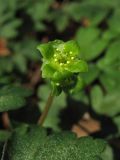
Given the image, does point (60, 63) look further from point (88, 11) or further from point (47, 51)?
point (88, 11)

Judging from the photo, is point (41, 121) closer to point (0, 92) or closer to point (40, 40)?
point (0, 92)

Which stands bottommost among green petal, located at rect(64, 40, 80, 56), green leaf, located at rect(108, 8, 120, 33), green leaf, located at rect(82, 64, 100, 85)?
green leaf, located at rect(82, 64, 100, 85)

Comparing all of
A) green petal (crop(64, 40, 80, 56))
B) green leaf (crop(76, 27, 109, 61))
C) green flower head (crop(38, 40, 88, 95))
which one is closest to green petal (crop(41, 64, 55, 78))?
green flower head (crop(38, 40, 88, 95))

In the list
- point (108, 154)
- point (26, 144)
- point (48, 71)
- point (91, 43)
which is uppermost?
point (48, 71)

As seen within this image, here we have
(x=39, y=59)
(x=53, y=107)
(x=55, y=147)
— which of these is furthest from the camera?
(x=39, y=59)

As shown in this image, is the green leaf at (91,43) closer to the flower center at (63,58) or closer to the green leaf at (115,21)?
the green leaf at (115,21)

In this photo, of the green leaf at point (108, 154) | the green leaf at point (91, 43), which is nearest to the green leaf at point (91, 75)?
the green leaf at point (91, 43)

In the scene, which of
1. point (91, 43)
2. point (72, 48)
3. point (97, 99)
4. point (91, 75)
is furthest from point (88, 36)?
point (72, 48)

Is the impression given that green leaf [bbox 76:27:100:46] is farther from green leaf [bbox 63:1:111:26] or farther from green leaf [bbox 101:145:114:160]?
green leaf [bbox 101:145:114:160]
